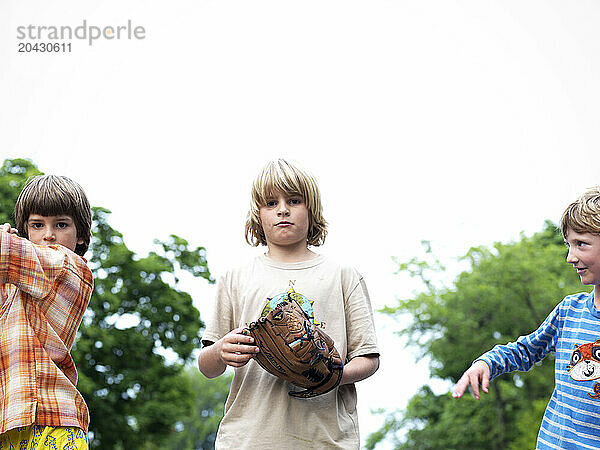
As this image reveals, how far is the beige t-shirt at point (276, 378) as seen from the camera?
328 centimetres

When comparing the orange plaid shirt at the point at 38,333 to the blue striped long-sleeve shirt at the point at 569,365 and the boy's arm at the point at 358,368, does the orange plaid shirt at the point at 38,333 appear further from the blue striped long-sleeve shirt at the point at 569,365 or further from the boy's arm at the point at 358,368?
the blue striped long-sleeve shirt at the point at 569,365

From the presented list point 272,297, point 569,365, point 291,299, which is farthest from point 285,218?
point 569,365

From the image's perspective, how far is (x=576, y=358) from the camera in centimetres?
337

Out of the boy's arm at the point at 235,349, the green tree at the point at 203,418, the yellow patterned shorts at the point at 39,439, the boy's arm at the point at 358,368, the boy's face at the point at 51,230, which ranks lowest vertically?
the green tree at the point at 203,418

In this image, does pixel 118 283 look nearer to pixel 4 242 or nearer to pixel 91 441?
pixel 91 441

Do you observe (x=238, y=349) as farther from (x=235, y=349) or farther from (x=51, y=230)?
(x=51, y=230)

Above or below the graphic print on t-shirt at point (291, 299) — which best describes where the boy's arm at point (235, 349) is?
below

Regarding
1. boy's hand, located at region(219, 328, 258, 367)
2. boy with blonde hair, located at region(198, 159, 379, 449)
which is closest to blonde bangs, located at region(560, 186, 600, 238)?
boy with blonde hair, located at region(198, 159, 379, 449)

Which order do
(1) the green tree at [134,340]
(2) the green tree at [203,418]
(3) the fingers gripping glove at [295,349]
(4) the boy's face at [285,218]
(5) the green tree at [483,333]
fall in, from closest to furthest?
1. (3) the fingers gripping glove at [295,349]
2. (4) the boy's face at [285,218]
3. (1) the green tree at [134,340]
4. (5) the green tree at [483,333]
5. (2) the green tree at [203,418]

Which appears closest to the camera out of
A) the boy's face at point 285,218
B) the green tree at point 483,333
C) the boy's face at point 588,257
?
the boy's face at point 588,257

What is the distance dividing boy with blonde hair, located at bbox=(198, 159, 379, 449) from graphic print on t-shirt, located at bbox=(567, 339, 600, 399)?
847 mm

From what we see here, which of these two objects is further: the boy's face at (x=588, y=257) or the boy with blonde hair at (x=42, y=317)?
the boy's face at (x=588, y=257)

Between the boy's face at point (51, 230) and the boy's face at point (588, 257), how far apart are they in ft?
7.31

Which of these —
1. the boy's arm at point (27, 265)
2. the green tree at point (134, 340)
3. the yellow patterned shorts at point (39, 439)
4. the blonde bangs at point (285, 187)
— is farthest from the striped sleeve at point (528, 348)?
the green tree at point (134, 340)
